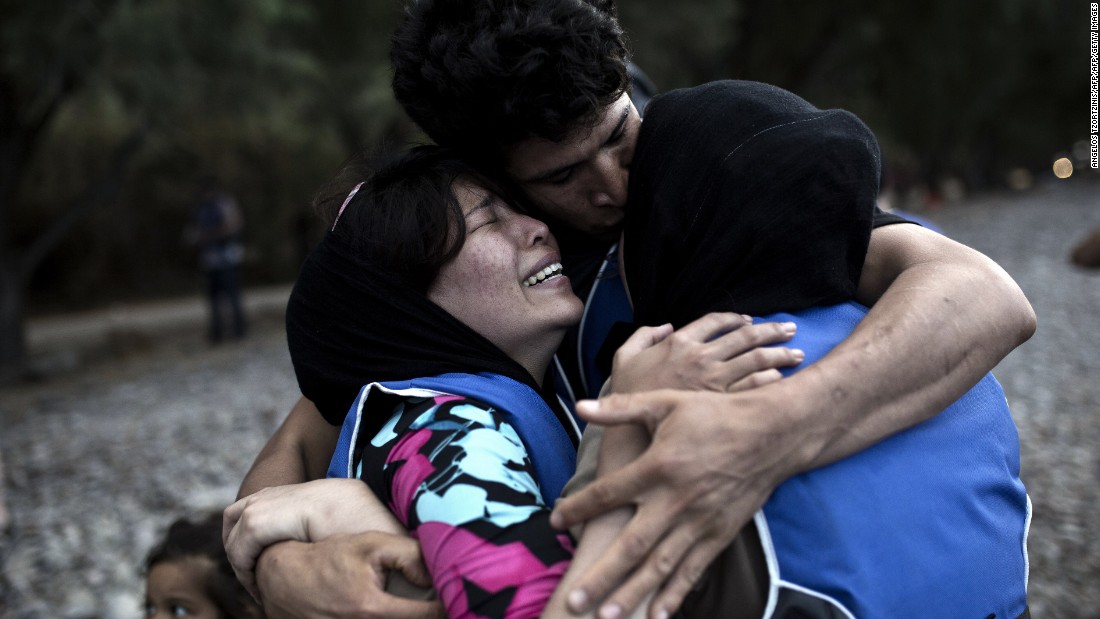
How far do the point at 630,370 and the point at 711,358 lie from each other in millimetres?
146

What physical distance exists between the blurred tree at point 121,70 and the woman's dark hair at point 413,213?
6948 mm

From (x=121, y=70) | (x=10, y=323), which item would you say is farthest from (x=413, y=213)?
(x=10, y=323)

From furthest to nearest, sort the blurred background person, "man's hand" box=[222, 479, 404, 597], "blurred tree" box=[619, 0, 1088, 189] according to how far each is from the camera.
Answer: "blurred tree" box=[619, 0, 1088, 189] < the blurred background person < "man's hand" box=[222, 479, 404, 597]

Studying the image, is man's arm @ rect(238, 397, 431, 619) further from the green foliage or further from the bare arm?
the green foliage

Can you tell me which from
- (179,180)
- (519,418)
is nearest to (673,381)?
(519,418)

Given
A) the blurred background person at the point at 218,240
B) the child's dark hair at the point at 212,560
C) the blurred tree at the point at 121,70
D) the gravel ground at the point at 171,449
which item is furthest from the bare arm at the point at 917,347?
the blurred background person at the point at 218,240

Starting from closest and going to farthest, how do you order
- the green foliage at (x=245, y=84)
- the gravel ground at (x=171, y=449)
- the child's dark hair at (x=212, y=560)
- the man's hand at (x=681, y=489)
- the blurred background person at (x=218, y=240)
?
1. the man's hand at (x=681, y=489)
2. the child's dark hair at (x=212, y=560)
3. the gravel ground at (x=171, y=449)
4. the green foliage at (x=245, y=84)
5. the blurred background person at (x=218, y=240)

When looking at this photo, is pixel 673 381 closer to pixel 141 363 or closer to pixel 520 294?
pixel 520 294

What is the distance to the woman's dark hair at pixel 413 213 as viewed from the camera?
2.02 metres

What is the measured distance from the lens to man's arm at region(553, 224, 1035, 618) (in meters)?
1.48

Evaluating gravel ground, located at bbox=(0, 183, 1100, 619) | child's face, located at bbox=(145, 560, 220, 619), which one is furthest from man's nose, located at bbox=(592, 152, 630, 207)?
gravel ground, located at bbox=(0, 183, 1100, 619)

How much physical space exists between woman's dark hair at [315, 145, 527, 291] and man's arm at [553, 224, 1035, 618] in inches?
25.0

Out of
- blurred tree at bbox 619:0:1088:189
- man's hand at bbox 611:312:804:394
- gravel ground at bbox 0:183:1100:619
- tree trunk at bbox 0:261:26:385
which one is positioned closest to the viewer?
man's hand at bbox 611:312:804:394

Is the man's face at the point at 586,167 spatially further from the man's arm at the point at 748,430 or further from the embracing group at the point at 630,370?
the man's arm at the point at 748,430
